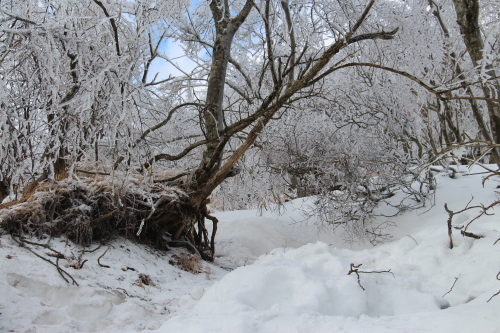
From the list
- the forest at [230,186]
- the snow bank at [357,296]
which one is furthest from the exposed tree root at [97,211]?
the snow bank at [357,296]

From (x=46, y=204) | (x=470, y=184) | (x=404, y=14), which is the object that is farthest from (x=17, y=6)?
(x=470, y=184)

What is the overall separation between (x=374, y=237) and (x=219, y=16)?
3773mm

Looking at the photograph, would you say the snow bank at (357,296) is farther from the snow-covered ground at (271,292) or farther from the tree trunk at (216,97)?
the tree trunk at (216,97)

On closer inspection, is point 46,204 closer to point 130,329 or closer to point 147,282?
point 147,282

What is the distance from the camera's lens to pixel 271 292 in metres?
2.21

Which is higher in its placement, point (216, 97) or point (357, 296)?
point (216, 97)

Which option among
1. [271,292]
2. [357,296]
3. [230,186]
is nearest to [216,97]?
[230,186]

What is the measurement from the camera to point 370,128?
17.9 feet

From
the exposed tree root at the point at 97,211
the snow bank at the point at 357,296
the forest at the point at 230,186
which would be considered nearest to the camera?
the snow bank at the point at 357,296

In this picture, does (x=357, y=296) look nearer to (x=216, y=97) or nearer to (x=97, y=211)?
(x=97, y=211)

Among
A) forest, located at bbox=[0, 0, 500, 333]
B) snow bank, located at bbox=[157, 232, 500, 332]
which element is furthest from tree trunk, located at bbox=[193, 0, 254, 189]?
snow bank, located at bbox=[157, 232, 500, 332]

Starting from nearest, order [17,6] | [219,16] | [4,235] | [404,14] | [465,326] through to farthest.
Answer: [465,326], [17,6], [4,235], [404,14], [219,16]

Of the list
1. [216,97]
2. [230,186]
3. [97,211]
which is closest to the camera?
[97,211]

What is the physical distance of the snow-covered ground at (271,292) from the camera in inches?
71.8
